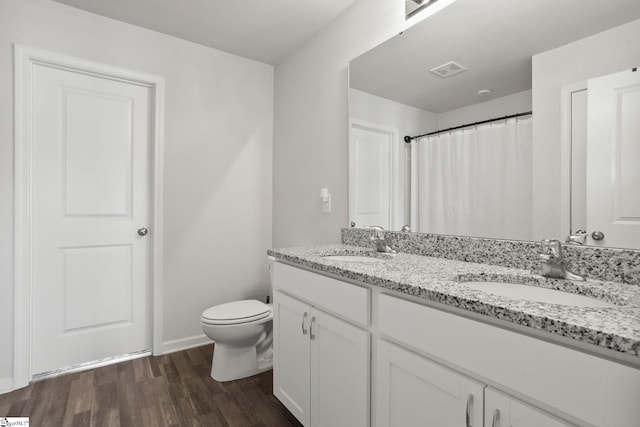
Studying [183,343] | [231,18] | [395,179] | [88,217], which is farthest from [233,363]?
[231,18]

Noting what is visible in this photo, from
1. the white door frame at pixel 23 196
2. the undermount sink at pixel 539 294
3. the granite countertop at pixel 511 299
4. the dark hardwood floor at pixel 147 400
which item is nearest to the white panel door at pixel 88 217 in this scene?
the white door frame at pixel 23 196

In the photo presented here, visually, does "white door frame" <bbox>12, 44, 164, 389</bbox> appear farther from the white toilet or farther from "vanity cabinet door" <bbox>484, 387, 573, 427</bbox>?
"vanity cabinet door" <bbox>484, 387, 573, 427</bbox>

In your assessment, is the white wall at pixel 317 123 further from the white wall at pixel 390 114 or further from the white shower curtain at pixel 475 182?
the white shower curtain at pixel 475 182

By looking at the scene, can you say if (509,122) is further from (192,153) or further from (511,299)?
(192,153)

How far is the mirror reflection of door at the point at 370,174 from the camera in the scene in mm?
1897

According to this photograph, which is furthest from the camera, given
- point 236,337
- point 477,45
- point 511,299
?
point 236,337

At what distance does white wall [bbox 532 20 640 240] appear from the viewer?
3.52ft

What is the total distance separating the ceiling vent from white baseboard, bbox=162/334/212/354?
2506 millimetres

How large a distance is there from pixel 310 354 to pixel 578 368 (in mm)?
1031

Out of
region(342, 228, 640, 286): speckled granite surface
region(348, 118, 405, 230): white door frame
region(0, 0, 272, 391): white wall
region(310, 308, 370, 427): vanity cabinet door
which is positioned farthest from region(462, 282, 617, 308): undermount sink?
region(0, 0, 272, 391): white wall

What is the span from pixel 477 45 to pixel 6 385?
→ 3136 millimetres

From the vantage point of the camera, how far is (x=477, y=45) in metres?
1.46

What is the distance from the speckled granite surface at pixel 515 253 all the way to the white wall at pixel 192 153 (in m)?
1.34

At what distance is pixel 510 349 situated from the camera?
74cm
